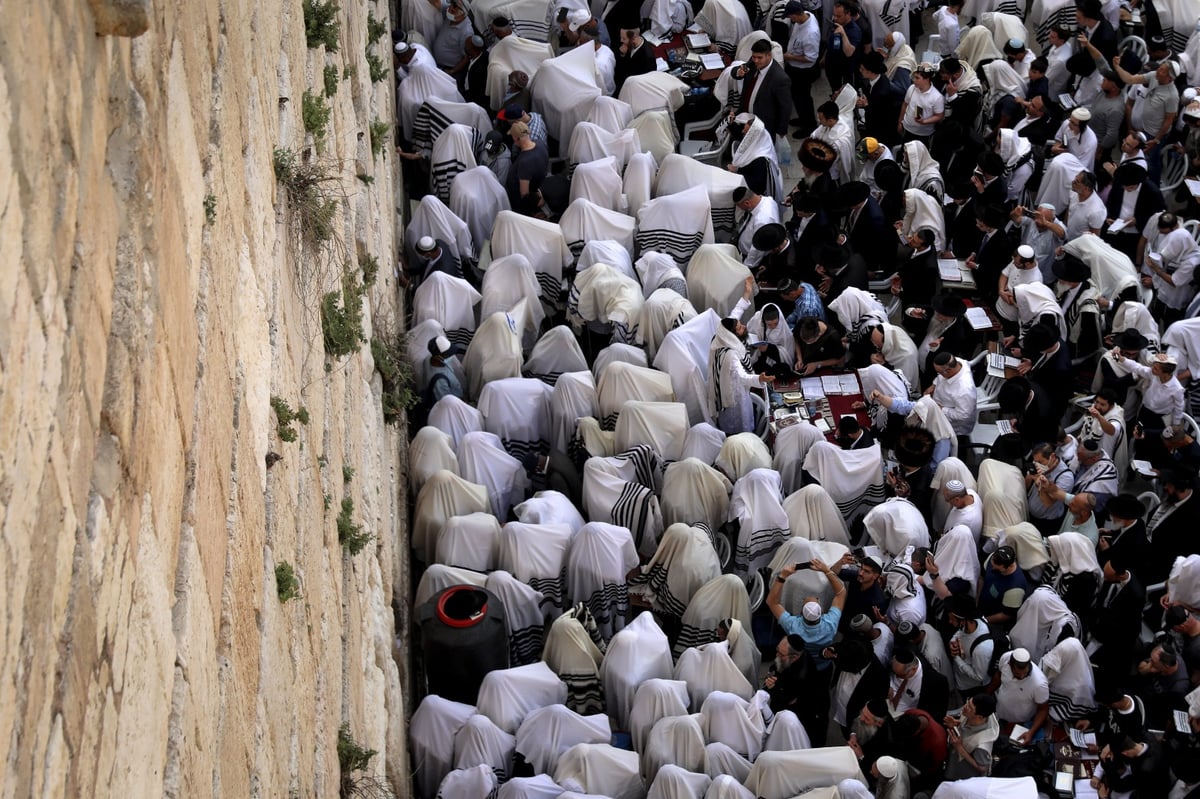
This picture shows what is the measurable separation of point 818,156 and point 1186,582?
6.38m

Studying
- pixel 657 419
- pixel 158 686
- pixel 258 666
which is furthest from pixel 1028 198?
pixel 158 686

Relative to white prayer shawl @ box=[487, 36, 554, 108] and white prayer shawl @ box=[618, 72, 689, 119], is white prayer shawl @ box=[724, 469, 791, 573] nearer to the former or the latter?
white prayer shawl @ box=[618, 72, 689, 119]

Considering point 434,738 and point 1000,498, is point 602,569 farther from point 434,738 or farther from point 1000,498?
point 1000,498

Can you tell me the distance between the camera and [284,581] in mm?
5582

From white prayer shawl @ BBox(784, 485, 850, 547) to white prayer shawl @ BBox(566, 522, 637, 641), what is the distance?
1.41 m

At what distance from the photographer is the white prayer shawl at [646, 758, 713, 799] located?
8609mm

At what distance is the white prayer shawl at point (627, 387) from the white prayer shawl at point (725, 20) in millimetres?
7085

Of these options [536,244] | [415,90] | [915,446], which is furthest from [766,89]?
[915,446]

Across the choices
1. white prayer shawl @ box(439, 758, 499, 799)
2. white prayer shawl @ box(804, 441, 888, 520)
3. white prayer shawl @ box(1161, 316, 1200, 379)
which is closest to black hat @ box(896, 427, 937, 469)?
white prayer shawl @ box(804, 441, 888, 520)

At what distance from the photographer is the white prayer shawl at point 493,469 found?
11234 mm

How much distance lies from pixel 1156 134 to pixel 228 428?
13.3 metres

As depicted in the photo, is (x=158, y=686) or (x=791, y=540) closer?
(x=158, y=686)

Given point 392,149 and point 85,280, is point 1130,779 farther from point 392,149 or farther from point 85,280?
point 392,149

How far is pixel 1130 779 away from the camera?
9.33 m
